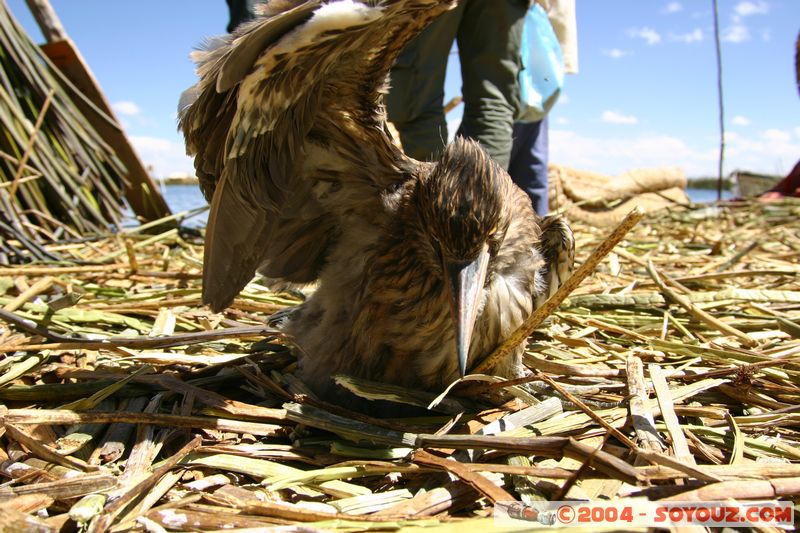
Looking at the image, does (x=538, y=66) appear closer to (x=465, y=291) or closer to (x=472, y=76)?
(x=472, y=76)

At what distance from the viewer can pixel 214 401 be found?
74.4 inches

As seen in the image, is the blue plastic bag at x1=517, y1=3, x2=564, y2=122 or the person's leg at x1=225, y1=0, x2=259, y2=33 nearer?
the person's leg at x1=225, y1=0, x2=259, y2=33

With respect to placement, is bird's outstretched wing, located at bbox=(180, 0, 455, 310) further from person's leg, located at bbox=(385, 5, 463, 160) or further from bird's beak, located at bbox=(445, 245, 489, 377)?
person's leg, located at bbox=(385, 5, 463, 160)

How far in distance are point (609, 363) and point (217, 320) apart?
179 cm

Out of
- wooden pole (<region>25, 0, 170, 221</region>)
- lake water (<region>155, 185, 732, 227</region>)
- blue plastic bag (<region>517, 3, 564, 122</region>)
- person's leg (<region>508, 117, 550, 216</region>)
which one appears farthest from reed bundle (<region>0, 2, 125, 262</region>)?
person's leg (<region>508, 117, 550, 216</region>)

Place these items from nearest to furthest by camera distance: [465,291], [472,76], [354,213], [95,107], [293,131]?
[465,291] → [293,131] → [354,213] → [472,76] → [95,107]

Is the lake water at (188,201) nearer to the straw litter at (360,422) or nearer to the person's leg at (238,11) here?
the straw litter at (360,422)

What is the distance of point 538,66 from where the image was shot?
12.3ft

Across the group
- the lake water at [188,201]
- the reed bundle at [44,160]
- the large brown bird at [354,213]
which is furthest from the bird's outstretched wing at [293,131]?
the reed bundle at [44,160]

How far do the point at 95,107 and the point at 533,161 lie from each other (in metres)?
3.75

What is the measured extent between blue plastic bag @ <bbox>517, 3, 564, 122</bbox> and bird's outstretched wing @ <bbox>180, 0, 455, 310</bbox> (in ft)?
6.45

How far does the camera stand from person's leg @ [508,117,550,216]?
14.6 feet

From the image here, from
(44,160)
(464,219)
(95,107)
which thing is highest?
(95,107)

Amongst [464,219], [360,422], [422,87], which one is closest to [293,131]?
[464,219]
